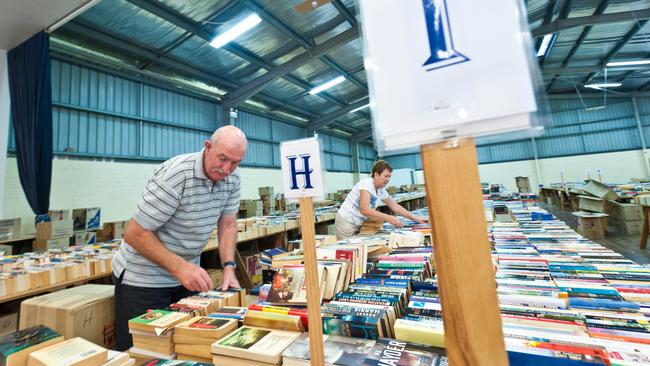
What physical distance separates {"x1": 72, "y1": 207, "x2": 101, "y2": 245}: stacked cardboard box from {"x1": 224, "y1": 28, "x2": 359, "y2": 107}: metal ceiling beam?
4296 millimetres

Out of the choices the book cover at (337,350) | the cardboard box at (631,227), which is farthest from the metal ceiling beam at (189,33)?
the cardboard box at (631,227)

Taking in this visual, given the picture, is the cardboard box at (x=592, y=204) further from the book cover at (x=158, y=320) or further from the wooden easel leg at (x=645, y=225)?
the book cover at (x=158, y=320)

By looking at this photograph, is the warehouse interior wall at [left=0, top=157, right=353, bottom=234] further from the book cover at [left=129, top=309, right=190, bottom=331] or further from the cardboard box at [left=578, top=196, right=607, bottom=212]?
the cardboard box at [left=578, top=196, right=607, bottom=212]

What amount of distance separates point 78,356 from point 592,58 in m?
13.7

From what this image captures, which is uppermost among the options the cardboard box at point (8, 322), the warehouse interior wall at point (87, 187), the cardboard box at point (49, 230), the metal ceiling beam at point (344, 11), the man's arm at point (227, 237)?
the metal ceiling beam at point (344, 11)

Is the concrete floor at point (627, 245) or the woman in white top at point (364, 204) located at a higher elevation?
the woman in white top at point (364, 204)

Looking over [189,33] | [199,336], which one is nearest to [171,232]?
[199,336]

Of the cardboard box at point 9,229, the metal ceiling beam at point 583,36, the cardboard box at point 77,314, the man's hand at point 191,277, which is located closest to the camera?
the man's hand at point 191,277

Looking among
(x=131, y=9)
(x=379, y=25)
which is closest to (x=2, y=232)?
(x=131, y=9)

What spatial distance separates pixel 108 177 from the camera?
5.59 meters

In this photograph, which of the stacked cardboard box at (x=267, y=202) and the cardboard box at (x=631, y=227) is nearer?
the cardboard box at (x=631, y=227)

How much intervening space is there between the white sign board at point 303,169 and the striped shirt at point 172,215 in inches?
38.3

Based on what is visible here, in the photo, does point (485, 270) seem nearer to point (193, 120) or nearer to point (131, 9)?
→ point (131, 9)

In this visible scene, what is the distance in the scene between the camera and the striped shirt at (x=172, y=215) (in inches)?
55.1
